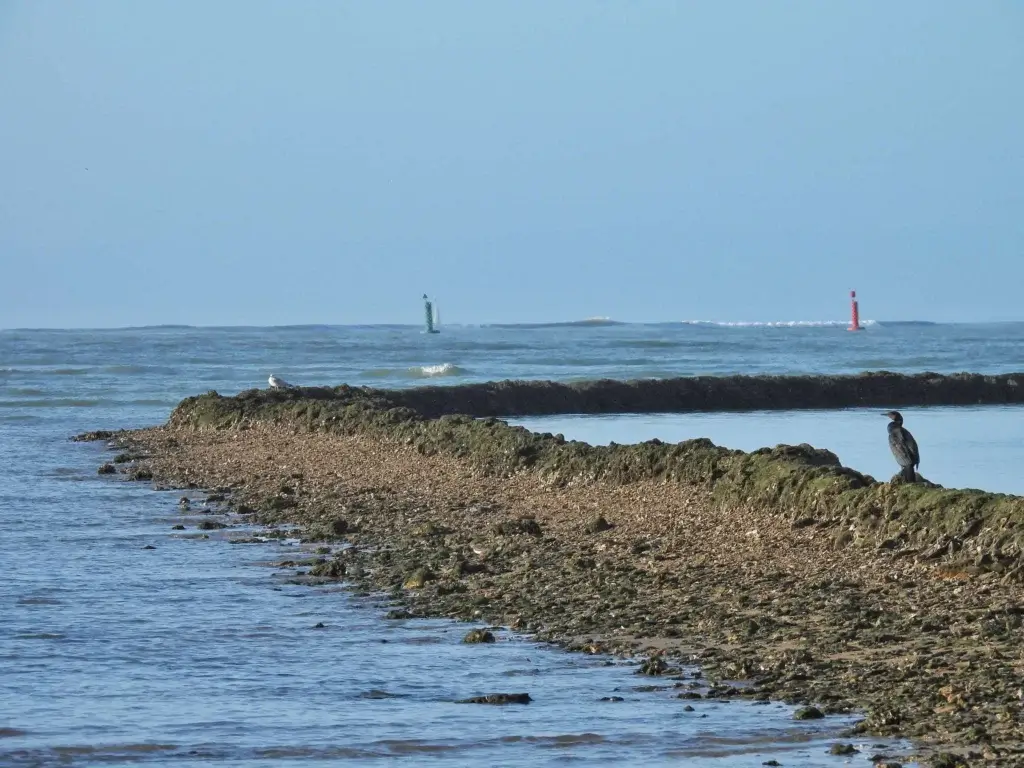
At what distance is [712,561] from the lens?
11148mm

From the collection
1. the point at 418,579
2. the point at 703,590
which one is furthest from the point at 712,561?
the point at 418,579

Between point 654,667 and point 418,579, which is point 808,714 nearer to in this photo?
point 654,667

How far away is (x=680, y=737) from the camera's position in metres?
7.01

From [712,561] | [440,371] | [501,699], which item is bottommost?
[501,699]

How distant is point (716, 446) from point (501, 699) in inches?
313

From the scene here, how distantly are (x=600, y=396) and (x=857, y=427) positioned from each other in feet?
25.0

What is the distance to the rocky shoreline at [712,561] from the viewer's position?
770 cm

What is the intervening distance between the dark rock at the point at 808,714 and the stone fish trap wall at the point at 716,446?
2790mm

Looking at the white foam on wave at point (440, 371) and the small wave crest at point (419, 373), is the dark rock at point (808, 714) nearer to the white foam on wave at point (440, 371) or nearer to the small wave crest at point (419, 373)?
the small wave crest at point (419, 373)

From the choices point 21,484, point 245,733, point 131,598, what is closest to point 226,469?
point 21,484

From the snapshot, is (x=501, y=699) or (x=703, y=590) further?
(x=703, y=590)

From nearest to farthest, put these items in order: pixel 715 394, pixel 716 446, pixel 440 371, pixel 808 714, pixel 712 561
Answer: pixel 808 714, pixel 712 561, pixel 716 446, pixel 715 394, pixel 440 371

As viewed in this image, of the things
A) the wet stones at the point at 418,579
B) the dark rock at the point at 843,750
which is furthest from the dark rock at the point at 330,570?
the dark rock at the point at 843,750

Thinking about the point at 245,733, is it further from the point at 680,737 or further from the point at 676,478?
the point at 676,478
